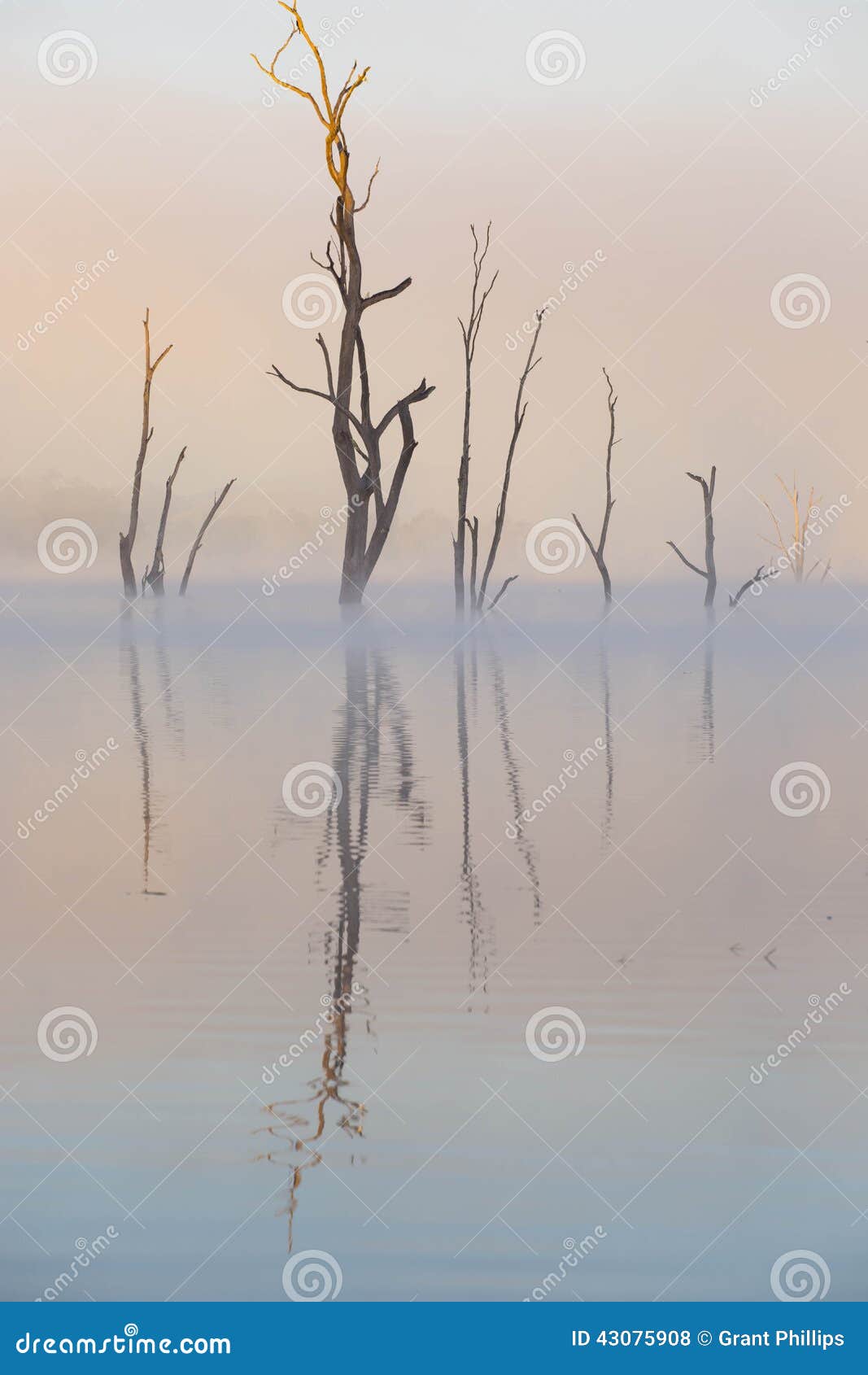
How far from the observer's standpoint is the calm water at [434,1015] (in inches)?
149

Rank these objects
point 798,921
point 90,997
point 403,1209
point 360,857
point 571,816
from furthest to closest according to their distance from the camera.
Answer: point 571,816 < point 360,857 < point 798,921 < point 90,997 < point 403,1209

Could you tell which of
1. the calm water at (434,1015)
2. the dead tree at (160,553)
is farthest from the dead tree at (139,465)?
the calm water at (434,1015)

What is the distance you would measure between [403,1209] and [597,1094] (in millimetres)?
874

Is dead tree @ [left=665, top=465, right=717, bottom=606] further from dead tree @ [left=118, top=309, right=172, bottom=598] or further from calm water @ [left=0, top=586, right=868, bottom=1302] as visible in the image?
calm water @ [left=0, top=586, right=868, bottom=1302]

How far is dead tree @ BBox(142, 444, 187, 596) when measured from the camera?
31328mm

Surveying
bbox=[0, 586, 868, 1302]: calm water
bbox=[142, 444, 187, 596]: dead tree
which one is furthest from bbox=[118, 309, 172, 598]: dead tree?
bbox=[0, 586, 868, 1302]: calm water

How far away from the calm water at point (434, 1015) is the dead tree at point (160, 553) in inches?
759

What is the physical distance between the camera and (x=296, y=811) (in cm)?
934

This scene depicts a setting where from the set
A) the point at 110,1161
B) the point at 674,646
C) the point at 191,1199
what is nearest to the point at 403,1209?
the point at 191,1199

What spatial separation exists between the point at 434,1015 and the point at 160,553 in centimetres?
2692

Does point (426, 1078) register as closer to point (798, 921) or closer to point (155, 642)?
point (798, 921)

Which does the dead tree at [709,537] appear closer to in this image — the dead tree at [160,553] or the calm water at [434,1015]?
the dead tree at [160,553]

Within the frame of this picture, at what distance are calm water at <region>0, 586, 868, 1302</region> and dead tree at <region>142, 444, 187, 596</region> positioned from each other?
19.3m

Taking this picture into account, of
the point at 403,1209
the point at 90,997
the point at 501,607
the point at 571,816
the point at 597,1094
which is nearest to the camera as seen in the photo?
the point at 403,1209
